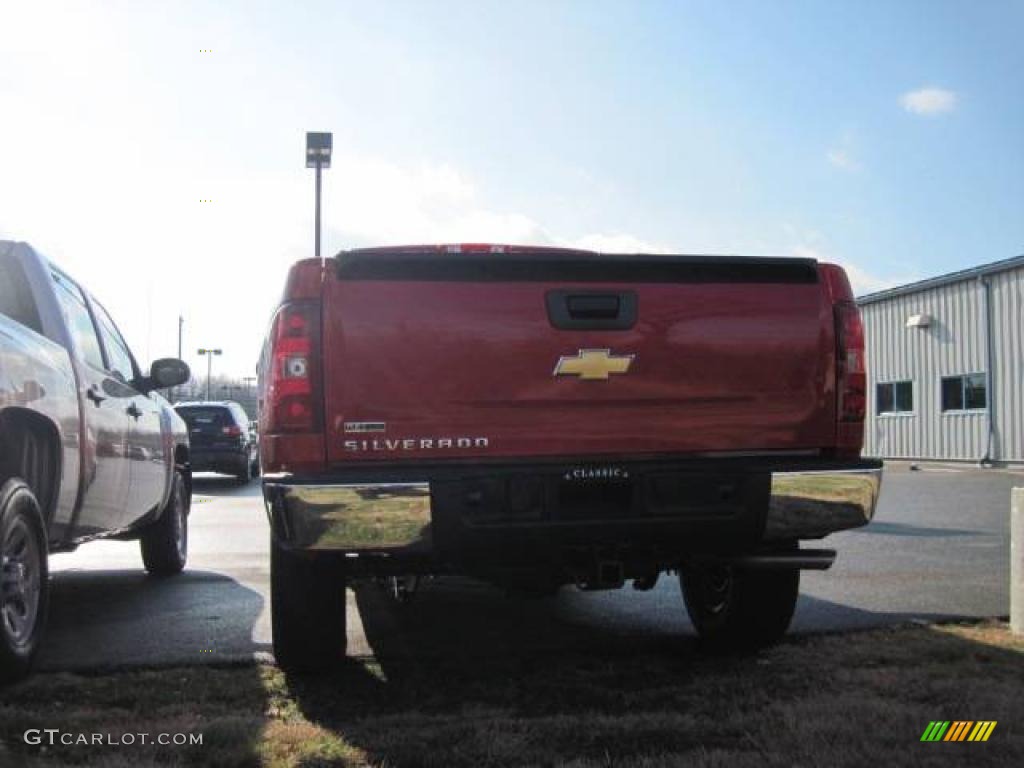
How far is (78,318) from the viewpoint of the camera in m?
5.57

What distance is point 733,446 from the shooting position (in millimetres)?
4008

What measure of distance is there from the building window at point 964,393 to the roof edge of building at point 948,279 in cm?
234

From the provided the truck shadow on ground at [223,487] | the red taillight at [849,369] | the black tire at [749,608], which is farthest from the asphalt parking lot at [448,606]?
the truck shadow on ground at [223,487]

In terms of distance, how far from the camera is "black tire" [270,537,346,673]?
4.20 metres

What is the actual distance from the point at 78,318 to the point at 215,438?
13.8 metres

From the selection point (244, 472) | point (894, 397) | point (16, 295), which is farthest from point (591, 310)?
point (894, 397)

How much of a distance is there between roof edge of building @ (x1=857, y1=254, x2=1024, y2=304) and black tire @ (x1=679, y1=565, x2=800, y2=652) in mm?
20327

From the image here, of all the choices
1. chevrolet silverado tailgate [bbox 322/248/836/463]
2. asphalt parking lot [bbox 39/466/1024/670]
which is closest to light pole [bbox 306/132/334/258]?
asphalt parking lot [bbox 39/466/1024/670]

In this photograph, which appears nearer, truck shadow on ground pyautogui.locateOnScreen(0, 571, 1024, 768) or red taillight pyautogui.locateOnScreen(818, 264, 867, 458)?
truck shadow on ground pyautogui.locateOnScreen(0, 571, 1024, 768)

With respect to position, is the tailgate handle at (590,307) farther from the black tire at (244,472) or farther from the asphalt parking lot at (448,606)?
the black tire at (244,472)

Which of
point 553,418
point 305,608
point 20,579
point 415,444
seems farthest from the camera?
point 305,608

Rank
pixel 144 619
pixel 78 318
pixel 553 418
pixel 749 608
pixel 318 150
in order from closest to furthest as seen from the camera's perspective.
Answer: pixel 553 418
pixel 749 608
pixel 78 318
pixel 144 619
pixel 318 150

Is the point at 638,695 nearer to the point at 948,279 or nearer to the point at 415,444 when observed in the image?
the point at 415,444

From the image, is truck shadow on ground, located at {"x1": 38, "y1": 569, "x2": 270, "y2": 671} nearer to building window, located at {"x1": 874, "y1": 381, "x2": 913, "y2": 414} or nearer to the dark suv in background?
the dark suv in background
